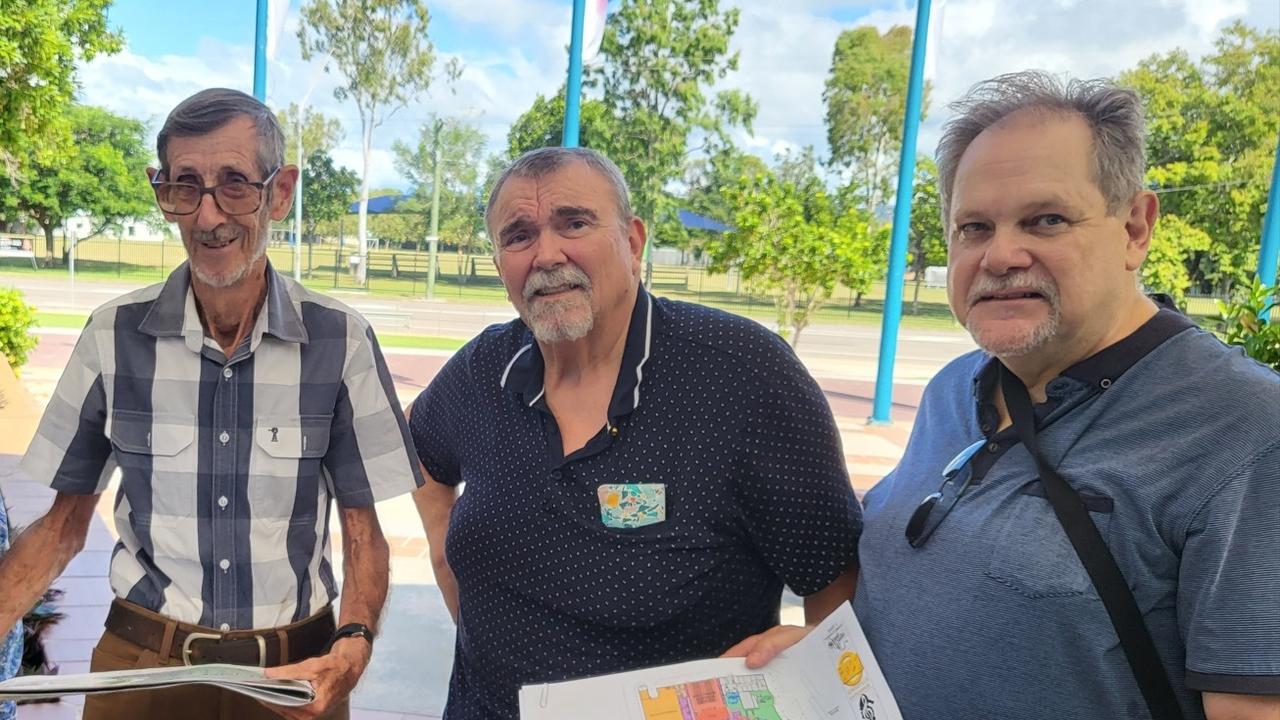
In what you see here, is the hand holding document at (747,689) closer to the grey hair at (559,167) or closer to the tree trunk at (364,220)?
the grey hair at (559,167)

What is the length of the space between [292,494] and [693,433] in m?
0.81

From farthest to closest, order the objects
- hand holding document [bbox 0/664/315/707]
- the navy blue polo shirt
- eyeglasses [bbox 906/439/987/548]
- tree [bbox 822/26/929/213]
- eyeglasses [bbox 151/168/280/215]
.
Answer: tree [bbox 822/26/929/213] < eyeglasses [bbox 151/168/280/215] < the navy blue polo shirt < eyeglasses [bbox 906/439/987/548] < hand holding document [bbox 0/664/315/707]

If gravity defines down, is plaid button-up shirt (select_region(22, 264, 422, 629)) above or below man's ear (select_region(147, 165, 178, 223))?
below

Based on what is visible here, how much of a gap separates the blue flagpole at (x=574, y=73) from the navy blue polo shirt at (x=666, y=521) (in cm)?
418

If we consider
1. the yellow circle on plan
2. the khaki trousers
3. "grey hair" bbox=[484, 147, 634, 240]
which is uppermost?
"grey hair" bbox=[484, 147, 634, 240]

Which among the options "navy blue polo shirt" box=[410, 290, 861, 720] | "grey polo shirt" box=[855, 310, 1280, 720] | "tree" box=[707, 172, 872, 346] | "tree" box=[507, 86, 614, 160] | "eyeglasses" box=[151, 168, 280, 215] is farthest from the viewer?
"tree" box=[507, 86, 614, 160]

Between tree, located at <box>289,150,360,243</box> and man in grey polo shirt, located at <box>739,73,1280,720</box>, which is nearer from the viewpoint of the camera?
man in grey polo shirt, located at <box>739,73,1280,720</box>

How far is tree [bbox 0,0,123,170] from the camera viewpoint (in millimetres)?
6578

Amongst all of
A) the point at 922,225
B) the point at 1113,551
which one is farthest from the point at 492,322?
the point at 1113,551

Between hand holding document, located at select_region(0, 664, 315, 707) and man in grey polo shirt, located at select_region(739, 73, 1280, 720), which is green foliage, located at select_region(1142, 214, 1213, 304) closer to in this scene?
man in grey polo shirt, located at select_region(739, 73, 1280, 720)

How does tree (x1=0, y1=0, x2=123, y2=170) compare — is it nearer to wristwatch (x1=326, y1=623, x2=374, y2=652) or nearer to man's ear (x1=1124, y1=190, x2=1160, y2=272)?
wristwatch (x1=326, y1=623, x2=374, y2=652)

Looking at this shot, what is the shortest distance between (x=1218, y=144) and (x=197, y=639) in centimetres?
2287

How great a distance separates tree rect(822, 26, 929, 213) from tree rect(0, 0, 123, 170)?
13784 mm

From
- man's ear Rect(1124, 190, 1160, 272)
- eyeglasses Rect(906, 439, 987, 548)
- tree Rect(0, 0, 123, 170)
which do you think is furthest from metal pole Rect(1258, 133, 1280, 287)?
tree Rect(0, 0, 123, 170)
